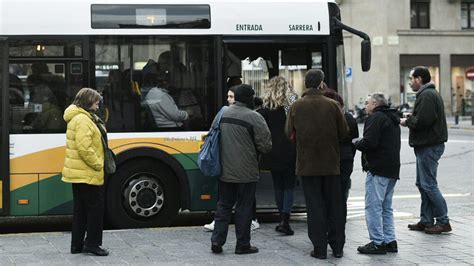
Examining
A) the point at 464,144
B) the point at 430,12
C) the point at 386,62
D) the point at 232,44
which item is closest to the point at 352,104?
the point at 386,62

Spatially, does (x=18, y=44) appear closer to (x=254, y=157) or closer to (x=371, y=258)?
(x=254, y=157)

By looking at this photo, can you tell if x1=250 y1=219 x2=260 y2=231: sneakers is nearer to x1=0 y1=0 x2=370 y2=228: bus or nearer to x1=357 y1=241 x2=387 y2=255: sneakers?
x1=0 y1=0 x2=370 y2=228: bus

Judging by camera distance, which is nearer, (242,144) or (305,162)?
(305,162)

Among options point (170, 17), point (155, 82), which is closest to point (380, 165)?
point (155, 82)

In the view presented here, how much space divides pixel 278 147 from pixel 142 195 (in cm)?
189

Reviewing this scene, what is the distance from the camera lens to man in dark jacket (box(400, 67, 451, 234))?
9125 mm

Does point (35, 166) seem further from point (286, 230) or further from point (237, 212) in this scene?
point (286, 230)

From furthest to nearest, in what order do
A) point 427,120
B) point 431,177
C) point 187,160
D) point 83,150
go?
point 187,160 → point 431,177 → point 427,120 → point 83,150

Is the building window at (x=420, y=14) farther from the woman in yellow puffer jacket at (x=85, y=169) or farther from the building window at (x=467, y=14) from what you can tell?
the woman in yellow puffer jacket at (x=85, y=169)

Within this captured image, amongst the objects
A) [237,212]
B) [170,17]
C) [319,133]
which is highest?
[170,17]

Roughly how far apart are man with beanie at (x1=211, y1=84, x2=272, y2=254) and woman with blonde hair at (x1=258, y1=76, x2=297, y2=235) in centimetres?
94

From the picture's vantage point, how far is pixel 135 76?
9.73 meters

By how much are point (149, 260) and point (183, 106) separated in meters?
2.65

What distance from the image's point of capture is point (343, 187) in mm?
8570
